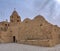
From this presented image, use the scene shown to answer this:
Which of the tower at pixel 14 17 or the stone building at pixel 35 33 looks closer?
the stone building at pixel 35 33

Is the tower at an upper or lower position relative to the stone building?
upper

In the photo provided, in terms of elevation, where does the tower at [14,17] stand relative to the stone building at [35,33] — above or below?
above

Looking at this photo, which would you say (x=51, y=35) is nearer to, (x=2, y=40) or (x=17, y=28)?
(x=17, y=28)

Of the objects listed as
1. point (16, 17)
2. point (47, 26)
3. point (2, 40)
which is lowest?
point (2, 40)

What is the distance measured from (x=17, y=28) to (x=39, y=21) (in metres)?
4.36

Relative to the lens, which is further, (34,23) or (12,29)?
(12,29)

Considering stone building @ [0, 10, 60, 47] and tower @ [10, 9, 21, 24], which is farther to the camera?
tower @ [10, 9, 21, 24]

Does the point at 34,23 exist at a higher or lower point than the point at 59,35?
higher

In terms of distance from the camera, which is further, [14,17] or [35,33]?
[14,17]

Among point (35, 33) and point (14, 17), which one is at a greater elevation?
point (14, 17)

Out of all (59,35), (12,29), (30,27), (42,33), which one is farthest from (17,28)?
(59,35)

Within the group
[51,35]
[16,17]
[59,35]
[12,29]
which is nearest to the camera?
[51,35]

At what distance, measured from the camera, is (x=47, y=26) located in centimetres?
1820

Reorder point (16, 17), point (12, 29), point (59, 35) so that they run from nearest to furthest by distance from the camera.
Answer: point (59, 35) < point (12, 29) < point (16, 17)
